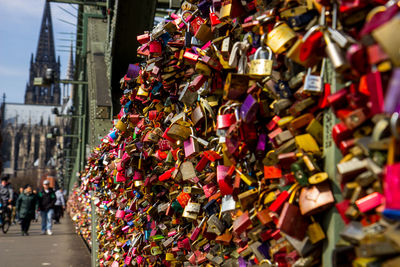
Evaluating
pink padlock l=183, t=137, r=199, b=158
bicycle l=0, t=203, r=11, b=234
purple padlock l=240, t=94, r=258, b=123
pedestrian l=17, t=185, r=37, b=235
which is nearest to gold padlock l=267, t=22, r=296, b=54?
purple padlock l=240, t=94, r=258, b=123

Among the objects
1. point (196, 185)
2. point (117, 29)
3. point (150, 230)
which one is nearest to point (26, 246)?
point (117, 29)

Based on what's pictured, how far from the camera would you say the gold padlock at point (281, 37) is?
119 centimetres

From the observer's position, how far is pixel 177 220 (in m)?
2.40

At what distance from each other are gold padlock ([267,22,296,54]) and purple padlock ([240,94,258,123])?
168mm

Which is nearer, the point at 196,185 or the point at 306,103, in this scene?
the point at 306,103

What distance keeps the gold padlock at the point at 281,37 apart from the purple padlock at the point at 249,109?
0.17 metres

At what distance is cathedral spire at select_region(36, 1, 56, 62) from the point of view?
11050cm

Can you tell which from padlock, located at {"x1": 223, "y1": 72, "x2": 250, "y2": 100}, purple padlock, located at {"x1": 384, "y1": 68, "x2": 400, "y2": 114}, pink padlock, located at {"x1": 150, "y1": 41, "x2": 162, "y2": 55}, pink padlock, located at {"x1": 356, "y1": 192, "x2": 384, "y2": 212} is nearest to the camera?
purple padlock, located at {"x1": 384, "y1": 68, "x2": 400, "y2": 114}

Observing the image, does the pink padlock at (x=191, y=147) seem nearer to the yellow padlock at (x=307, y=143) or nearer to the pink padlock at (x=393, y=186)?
the yellow padlock at (x=307, y=143)

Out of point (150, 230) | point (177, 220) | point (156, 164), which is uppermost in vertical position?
point (156, 164)

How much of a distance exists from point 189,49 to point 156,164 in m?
0.95

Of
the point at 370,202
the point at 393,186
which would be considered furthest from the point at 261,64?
the point at 393,186

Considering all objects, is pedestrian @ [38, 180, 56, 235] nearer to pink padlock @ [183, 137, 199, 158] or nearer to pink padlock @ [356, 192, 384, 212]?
pink padlock @ [183, 137, 199, 158]

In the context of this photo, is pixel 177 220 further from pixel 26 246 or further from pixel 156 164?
pixel 26 246
